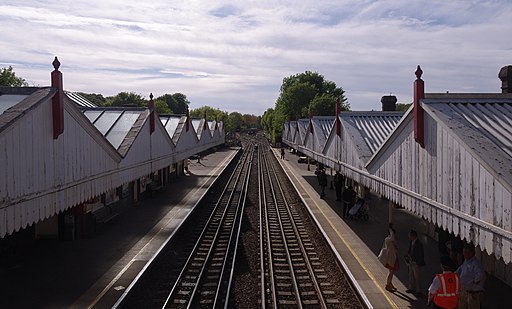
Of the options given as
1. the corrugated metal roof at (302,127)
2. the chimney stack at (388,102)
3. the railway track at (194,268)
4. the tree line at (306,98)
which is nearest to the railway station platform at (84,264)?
the railway track at (194,268)

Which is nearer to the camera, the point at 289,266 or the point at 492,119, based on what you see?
the point at 492,119

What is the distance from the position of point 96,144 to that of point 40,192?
→ 399 centimetres

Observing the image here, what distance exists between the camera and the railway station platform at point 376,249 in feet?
33.4

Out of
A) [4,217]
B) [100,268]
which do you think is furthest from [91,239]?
[4,217]

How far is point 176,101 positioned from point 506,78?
426ft

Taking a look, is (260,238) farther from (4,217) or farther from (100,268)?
(4,217)

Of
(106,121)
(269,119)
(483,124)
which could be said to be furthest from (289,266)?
(269,119)

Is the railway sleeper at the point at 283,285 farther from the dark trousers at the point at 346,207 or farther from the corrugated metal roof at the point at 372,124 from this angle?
the dark trousers at the point at 346,207

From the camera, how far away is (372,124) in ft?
68.0

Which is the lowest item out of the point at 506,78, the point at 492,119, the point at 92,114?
the point at 492,119

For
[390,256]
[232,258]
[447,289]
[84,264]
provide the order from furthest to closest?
[232,258] < [84,264] < [390,256] < [447,289]

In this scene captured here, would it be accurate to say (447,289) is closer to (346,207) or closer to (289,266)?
(289,266)

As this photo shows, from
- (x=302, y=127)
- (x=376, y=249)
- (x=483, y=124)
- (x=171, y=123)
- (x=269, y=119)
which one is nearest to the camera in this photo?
(x=483, y=124)

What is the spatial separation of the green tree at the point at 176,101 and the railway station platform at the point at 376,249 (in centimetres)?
10868
